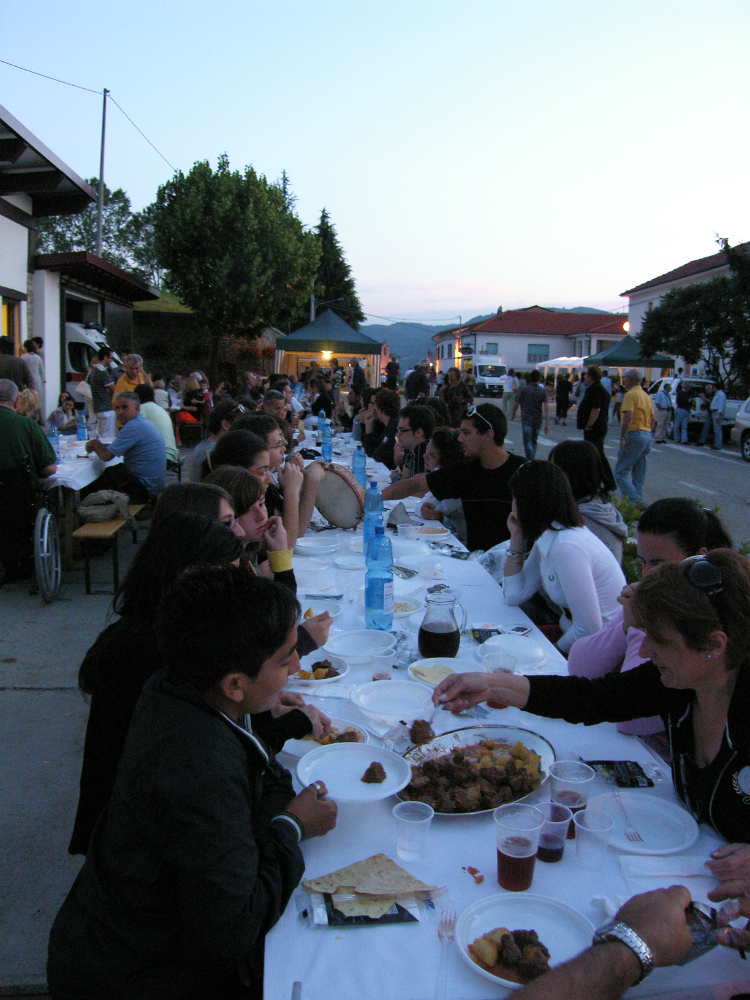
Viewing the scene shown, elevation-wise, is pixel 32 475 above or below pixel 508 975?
above

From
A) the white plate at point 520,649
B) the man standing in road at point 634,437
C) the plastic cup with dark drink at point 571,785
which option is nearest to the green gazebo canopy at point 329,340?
the man standing in road at point 634,437

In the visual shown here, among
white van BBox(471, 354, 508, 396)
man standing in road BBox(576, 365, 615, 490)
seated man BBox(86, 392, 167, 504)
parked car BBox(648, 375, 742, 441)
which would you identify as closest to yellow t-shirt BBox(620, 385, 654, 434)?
man standing in road BBox(576, 365, 615, 490)

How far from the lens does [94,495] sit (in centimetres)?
641

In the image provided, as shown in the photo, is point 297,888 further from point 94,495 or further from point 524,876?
point 94,495

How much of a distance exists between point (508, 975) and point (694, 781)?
76 cm

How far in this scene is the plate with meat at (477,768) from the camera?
1.71m

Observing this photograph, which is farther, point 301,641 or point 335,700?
point 301,641

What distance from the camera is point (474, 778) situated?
1794 mm

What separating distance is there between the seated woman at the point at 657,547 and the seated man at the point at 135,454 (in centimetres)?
529

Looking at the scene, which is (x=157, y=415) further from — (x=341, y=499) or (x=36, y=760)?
(x=36, y=760)

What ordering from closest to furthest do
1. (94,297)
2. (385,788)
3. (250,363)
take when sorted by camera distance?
(385,788) → (94,297) → (250,363)

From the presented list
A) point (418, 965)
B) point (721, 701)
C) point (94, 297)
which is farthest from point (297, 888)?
point (94, 297)

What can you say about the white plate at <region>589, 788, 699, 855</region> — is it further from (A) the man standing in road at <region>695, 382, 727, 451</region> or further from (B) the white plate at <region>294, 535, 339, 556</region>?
(A) the man standing in road at <region>695, 382, 727, 451</region>

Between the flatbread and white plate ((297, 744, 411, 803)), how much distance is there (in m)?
0.18
